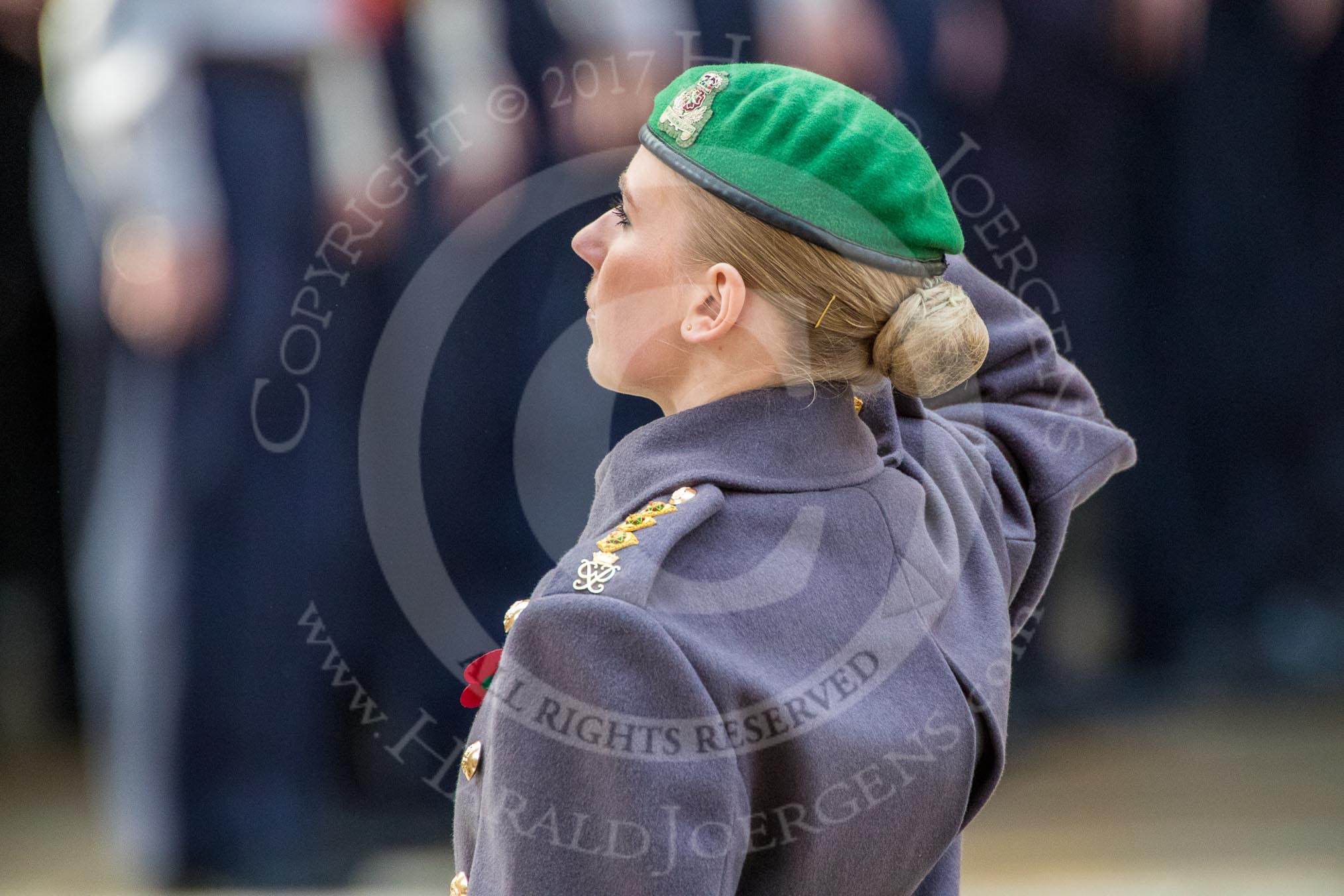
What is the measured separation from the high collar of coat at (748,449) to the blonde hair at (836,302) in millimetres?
23

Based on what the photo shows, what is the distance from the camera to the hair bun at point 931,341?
34.3 inches

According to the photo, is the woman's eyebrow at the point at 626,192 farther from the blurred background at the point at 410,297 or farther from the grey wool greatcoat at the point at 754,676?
the blurred background at the point at 410,297

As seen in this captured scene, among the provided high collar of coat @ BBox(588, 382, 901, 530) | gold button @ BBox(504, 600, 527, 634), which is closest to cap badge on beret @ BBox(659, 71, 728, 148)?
high collar of coat @ BBox(588, 382, 901, 530)

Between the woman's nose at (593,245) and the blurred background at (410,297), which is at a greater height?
the woman's nose at (593,245)

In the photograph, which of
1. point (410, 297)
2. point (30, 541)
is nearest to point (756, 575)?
point (410, 297)

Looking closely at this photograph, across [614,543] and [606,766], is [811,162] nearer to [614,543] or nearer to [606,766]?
[614,543]

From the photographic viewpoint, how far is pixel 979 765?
962 mm

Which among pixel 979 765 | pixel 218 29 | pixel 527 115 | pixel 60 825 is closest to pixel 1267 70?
pixel 527 115

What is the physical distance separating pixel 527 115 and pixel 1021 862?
1.47 metres

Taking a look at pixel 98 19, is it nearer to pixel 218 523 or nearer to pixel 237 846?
pixel 218 523

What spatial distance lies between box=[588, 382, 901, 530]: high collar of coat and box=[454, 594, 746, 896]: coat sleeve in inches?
5.0

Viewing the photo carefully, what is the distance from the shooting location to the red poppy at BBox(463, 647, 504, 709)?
958 mm

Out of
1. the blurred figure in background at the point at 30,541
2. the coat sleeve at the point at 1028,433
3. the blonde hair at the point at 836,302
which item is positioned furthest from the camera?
the blurred figure in background at the point at 30,541

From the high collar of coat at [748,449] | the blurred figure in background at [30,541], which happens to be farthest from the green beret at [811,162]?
the blurred figure in background at [30,541]
